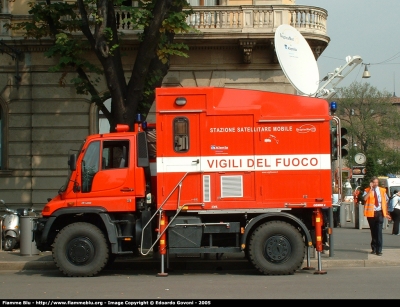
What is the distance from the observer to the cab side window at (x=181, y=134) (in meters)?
13.2

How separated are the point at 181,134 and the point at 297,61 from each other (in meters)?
4.80

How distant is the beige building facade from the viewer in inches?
944

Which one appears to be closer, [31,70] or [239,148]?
[239,148]

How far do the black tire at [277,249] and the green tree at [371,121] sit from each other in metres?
55.3

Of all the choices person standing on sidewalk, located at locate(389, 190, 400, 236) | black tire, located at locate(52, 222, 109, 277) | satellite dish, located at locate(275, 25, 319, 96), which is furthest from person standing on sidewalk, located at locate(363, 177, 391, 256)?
person standing on sidewalk, located at locate(389, 190, 400, 236)

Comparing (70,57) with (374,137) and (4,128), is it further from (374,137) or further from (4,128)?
(374,137)

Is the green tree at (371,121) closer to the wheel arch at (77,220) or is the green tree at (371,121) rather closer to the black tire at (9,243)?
the black tire at (9,243)

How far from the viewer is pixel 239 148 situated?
43.2ft

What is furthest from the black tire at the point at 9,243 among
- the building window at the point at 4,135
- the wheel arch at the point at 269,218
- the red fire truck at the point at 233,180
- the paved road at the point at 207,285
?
the wheel arch at the point at 269,218

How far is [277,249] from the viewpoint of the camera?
42.8 ft

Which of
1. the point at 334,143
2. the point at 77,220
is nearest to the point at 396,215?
the point at 334,143

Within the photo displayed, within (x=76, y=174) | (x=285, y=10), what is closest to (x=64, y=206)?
(x=76, y=174)

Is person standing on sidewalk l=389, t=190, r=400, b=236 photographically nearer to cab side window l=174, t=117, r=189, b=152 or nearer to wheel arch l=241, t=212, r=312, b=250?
wheel arch l=241, t=212, r=312, b=250

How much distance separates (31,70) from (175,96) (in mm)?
12191
